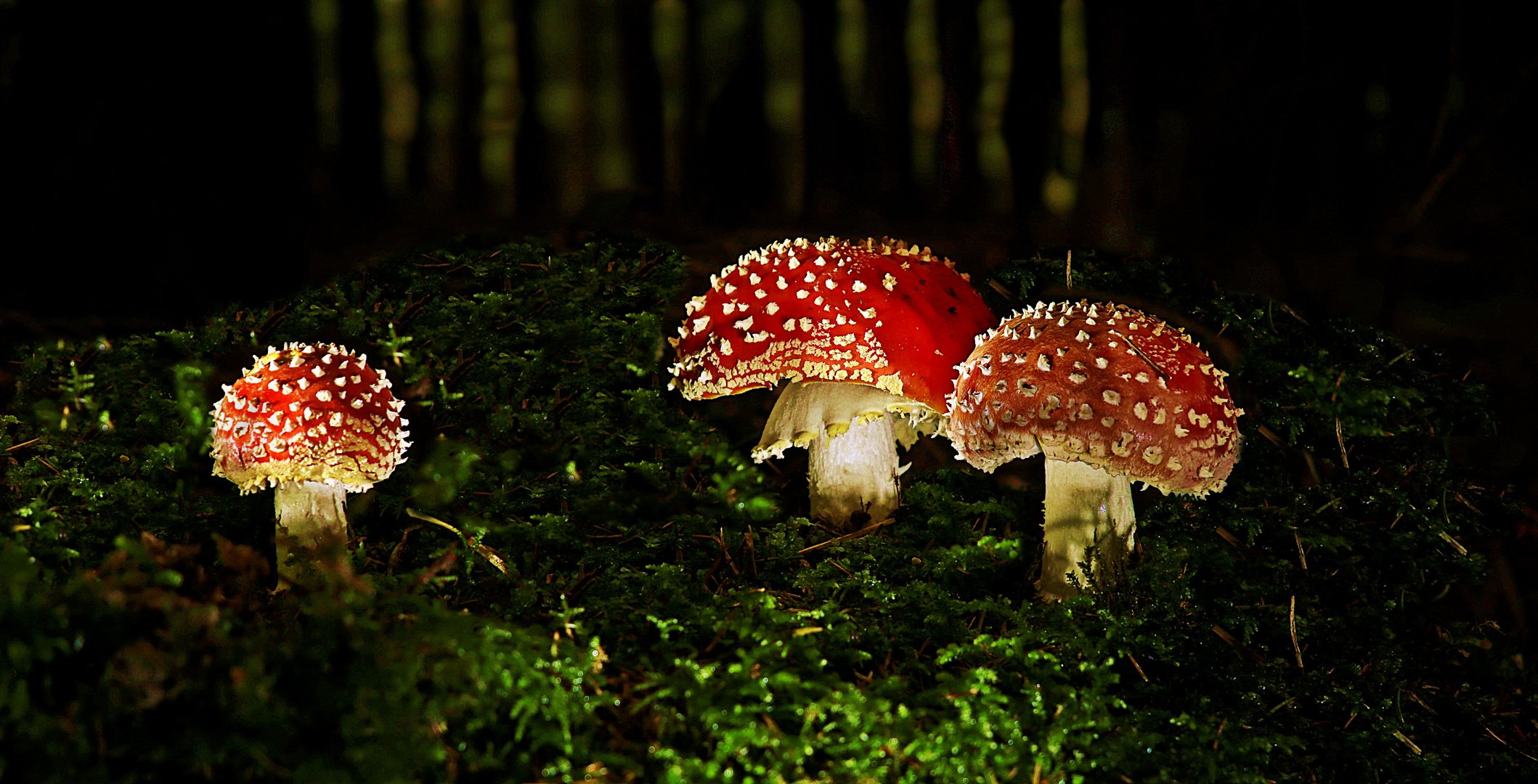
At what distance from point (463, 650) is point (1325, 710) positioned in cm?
262

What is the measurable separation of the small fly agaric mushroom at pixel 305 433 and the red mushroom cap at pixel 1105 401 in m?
2.07

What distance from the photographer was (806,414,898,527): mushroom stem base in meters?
3.63

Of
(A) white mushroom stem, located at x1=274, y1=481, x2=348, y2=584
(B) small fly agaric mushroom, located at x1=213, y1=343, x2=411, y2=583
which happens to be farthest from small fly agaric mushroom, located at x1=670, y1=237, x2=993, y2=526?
(A) white mushroom stem, located at x1=274, y1=481, x2=348, y2=584

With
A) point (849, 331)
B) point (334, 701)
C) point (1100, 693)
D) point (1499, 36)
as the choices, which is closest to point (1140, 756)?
point (1100, 693)

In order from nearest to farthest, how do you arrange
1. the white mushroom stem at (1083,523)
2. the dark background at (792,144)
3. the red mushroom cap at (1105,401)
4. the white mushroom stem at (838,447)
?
the red mushroom cap at (1105,401) < the white mushroom stem at (1083,523) < the dark background at (792,144) < the white mushroom stem at (838,447)

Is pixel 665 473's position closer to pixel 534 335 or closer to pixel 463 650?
pixel 534 335

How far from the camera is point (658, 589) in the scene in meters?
2.82

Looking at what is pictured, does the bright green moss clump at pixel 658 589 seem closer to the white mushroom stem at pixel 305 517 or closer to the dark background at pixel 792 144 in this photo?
the white mushroom stem at pixel 305 517

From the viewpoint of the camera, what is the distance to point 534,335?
408cm

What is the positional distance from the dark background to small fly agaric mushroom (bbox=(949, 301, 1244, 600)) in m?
1.22

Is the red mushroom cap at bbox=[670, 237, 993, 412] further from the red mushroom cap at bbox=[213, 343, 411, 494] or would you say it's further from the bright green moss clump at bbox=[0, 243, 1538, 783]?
the red mushroom cap at bbox=[213, 343, 411, 494]

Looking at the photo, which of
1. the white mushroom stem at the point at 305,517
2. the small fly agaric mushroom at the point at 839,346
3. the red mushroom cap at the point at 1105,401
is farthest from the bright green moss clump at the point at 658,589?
the red mushroom cap at the point at 1105,401

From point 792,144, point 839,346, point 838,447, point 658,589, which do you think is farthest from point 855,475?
point 792,144

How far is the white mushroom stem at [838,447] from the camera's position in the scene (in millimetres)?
3557
